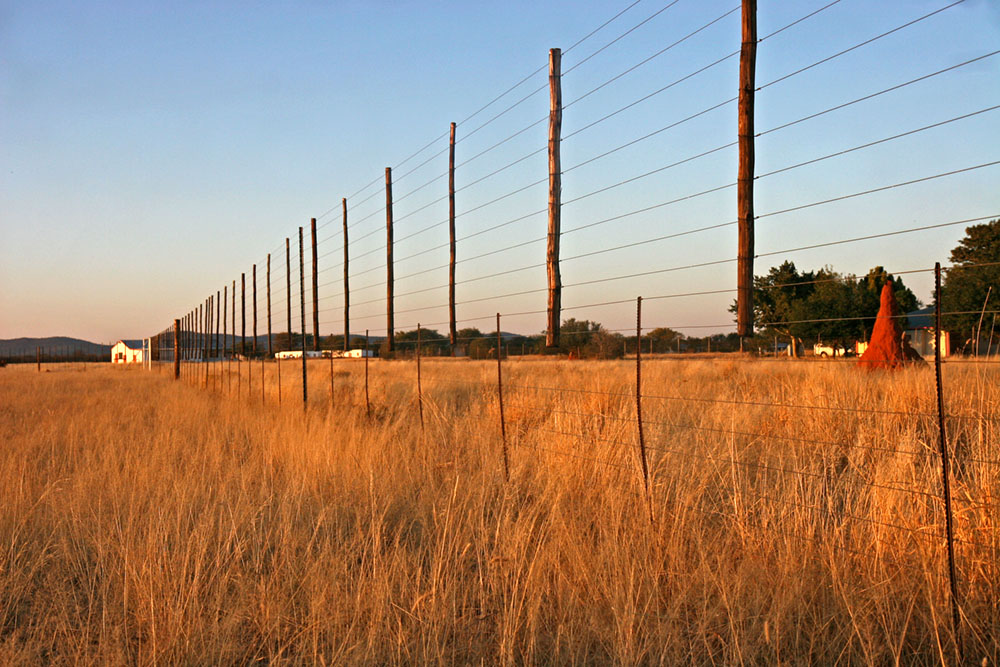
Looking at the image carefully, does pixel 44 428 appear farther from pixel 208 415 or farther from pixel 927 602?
pixel 927 602

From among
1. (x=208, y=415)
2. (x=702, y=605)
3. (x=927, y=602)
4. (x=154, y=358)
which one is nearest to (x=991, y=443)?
(x=927, y=602)

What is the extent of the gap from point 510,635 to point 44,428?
10.6m

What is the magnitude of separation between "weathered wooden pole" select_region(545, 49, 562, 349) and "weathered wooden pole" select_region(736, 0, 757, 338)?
2.70 m

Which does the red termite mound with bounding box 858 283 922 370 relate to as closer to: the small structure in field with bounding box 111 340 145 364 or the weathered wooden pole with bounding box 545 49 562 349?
the weathered wooden pole with bounding box 545 49 562 349

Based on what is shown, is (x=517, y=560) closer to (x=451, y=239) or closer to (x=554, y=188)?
(x=554, y=188)

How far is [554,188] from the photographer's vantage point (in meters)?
8.15

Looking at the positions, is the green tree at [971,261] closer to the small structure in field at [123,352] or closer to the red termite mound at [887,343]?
the red termite mound at [887,343]

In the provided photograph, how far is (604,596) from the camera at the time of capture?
12.3 feet

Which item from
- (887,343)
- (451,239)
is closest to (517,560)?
(451,239)

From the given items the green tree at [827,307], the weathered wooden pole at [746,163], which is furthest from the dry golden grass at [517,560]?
the green tree at [827,307]

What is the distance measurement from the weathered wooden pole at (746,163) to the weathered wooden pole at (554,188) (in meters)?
2.70

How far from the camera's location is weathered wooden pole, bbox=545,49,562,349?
8016 millimetres

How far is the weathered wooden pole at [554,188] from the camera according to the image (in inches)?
316

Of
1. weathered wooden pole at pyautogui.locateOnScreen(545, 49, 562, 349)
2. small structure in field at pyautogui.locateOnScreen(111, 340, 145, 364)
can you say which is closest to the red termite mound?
weathered wooden pole at pyautogui.locateOnScreen(545, 49, 562, 349)
